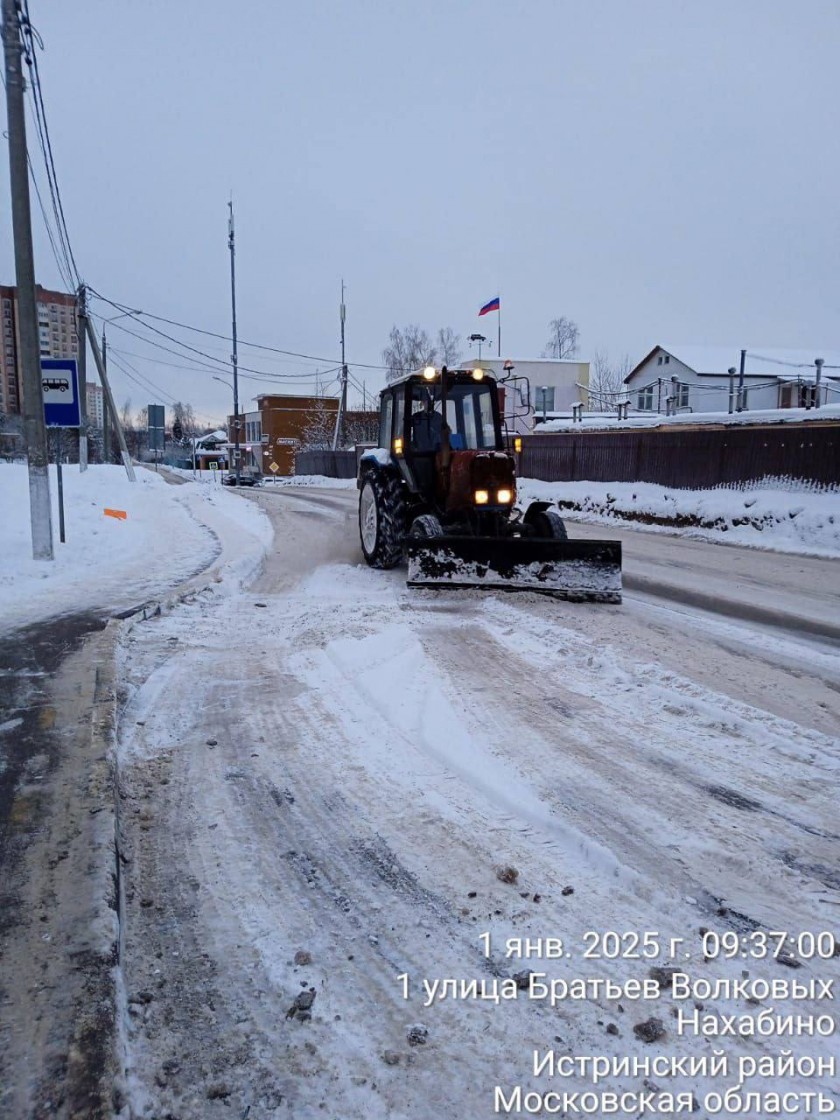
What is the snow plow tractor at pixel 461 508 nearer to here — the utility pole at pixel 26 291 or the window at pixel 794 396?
A: the utility pole at pixel 26 291

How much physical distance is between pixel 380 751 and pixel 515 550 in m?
4.17

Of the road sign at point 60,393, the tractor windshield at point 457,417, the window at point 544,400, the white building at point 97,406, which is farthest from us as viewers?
the white building at point 97,406

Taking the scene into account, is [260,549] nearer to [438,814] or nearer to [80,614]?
[80,614]

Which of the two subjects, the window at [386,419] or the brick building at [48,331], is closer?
the window at [386,419]

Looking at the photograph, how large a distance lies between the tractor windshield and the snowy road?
146 inches

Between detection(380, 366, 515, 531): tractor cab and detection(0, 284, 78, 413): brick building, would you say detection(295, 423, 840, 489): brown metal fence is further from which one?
detection(0, 284, 78, 413): brick building

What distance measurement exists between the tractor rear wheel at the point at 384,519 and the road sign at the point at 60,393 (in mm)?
4157

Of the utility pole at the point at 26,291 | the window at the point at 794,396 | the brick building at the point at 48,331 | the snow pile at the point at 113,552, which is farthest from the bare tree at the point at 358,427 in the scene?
the utility pole at the point at 26,291

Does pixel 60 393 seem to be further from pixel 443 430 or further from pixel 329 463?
pixel 329 463

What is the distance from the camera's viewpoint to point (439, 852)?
288 cm

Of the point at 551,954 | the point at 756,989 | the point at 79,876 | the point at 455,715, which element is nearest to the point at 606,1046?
the point at 551,954

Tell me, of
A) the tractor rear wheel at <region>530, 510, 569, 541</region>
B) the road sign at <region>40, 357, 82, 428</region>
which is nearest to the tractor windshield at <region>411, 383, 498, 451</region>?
the tractor rear wheel at <region>530, 510, 569, 541</region>

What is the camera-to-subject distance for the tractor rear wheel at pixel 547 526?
27.4 feet

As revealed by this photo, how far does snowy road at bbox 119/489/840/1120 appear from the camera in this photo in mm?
1947
